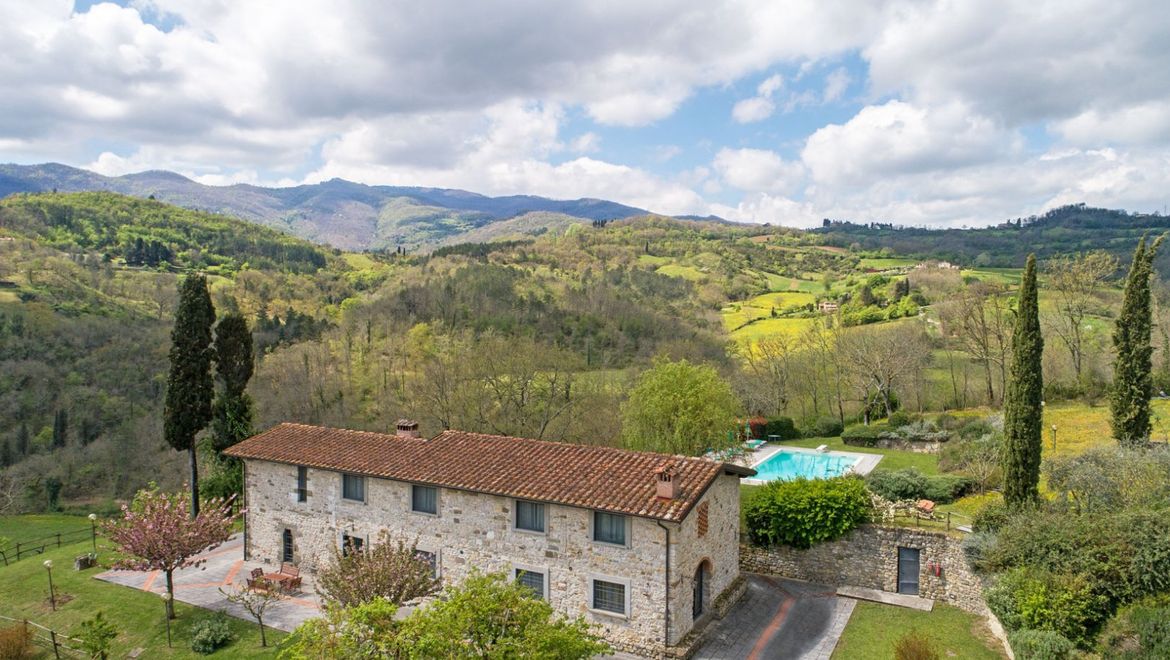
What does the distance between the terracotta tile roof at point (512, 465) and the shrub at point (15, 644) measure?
23.1 ft

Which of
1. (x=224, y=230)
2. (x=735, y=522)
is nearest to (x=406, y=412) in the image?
(x=735, y=522)

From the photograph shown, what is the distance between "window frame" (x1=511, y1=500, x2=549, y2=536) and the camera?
1827 cm

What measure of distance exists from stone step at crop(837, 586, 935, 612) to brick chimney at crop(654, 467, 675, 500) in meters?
7.55

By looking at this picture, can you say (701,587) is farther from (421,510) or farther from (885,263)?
(885,263)

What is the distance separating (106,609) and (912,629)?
2386 centimetres

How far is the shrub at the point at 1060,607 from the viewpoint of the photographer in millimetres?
15344

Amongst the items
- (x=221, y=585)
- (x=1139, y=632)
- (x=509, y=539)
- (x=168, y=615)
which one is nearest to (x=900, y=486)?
(x=1139, y=632)

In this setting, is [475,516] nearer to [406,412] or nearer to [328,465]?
[328,465]

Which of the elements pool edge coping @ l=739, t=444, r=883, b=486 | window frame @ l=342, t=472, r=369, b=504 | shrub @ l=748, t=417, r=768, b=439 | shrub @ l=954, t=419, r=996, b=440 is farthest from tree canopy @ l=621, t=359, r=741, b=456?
shrub @ l=748, t=417, r=768, b=439

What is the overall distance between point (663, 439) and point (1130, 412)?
16.7 metres

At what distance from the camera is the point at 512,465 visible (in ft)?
65.2

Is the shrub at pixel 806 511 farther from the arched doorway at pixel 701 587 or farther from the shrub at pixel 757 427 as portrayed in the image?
the shrub at pixel 757 427

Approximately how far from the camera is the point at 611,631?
1755 cm

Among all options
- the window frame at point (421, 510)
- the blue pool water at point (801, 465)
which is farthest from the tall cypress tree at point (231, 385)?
the blue pool water at point (801, 465)
